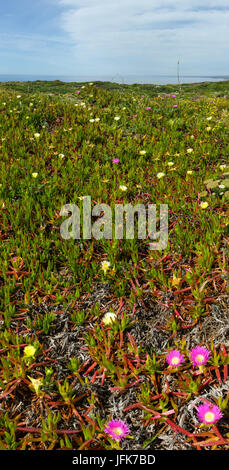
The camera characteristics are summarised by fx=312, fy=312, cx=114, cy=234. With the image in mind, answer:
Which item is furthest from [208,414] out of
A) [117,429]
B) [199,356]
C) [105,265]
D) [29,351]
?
[105,265]

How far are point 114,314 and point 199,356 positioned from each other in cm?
70

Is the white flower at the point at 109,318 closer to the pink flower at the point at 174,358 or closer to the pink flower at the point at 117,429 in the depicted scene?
the pink flower at the point at 174,358

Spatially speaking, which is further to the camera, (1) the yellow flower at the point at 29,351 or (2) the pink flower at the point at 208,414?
(1) the yellow flower at the point at 29,351

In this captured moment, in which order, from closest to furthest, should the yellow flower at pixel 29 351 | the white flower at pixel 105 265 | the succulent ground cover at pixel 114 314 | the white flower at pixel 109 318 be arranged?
1. the succulent ground cover at pixel 114 314
2. the yellow flower at pixel 29 351
3. the white flower at pixel 109 318
4. the white flower at pixel 105 265

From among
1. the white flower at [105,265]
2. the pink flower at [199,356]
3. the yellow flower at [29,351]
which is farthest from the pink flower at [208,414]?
the white flower at [105,265]

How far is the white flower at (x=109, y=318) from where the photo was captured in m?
2.33

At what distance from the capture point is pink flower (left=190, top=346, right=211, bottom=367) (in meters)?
1.92

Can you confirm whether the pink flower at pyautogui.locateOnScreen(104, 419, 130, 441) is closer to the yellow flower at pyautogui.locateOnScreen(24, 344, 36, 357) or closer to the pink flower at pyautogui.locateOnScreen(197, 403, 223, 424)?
→ the pink flower at pyautogui.locateOnScreen(197, 403, 223, 424)

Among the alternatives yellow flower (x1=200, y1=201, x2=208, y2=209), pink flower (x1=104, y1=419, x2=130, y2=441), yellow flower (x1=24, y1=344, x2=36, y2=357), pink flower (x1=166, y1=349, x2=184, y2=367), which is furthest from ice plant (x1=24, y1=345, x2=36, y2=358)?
yellow flower (x1=200, y1=201, x2=208, y2=209)

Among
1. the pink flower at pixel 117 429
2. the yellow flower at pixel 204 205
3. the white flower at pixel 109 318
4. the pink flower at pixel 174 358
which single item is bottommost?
the pink flower at pixel 117 429

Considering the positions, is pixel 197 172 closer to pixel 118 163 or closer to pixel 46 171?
pixel 118 163

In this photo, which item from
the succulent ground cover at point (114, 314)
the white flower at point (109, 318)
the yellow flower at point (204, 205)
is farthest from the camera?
the yellow flower at point (204, 205)

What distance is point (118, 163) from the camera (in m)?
4.62

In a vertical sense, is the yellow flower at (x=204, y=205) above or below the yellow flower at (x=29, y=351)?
above
